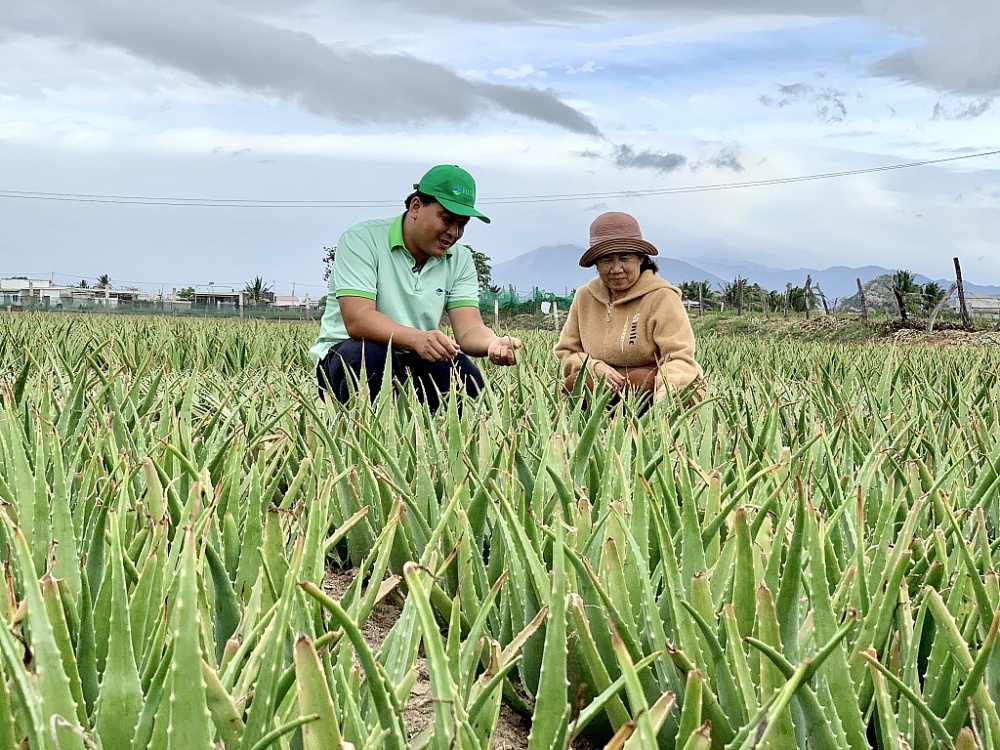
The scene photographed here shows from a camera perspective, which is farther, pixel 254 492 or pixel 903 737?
pixel 254 492

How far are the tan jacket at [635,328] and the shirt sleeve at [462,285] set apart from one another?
0.35m

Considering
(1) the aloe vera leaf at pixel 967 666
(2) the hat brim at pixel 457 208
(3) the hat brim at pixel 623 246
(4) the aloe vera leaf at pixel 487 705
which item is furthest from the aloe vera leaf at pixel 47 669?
(3) the hat brim at pixel 623 246

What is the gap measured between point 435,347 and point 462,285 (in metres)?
0.72

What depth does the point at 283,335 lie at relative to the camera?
6406 mm

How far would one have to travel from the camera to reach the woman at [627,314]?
9.86ft

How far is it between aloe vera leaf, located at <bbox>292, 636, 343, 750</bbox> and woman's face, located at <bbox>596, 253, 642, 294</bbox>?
8.34 ft

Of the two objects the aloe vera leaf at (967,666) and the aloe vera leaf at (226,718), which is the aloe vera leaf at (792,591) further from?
the aloe vera leaf at (226,718)

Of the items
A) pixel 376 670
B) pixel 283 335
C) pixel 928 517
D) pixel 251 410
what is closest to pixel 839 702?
pixel 376 670

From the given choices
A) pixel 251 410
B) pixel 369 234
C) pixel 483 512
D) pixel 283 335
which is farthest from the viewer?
pixel 283 335

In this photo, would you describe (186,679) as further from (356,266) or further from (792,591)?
(356,266)

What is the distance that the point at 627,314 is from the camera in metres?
3.15

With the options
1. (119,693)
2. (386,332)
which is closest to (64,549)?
(119,693)

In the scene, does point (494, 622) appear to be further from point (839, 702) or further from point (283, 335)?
point (283, 335)

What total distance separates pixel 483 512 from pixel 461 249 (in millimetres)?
2164
